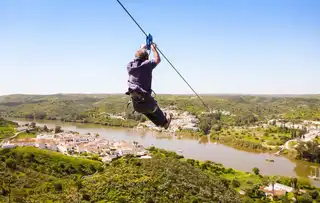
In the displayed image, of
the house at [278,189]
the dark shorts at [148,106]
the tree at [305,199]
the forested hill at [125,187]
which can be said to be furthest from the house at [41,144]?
the dark shorts at [148,106]

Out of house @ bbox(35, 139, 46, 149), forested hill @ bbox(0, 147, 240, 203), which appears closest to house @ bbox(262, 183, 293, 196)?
forested hill @ bbox(0, 147, 240, 203)

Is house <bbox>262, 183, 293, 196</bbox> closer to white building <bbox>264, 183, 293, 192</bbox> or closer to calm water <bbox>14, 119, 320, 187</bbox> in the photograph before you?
white building <bbox>264, 183, 293, 192</bbox>

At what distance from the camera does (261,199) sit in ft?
60.3

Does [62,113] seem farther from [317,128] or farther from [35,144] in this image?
[317,128]

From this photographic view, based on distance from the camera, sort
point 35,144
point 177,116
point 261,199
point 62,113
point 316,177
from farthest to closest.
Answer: point 62,113 → point 177,116 → point 35,144 → point 316,177 → point 261,199

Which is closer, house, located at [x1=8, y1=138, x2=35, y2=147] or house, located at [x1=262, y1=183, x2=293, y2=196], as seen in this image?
house, located at [x1=262, y1=183, x2=293, y2=196]

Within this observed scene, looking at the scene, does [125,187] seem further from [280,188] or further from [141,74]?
[141,74]

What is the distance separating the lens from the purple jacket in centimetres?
301

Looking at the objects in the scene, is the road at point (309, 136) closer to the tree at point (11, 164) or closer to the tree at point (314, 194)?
the tree at point (314, 194)

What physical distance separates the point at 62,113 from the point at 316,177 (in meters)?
59.9

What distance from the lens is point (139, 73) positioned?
304 centimetres

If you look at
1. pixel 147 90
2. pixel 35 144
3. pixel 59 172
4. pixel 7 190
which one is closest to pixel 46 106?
pixel 35 144

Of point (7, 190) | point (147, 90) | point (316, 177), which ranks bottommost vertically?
point (316, 177)

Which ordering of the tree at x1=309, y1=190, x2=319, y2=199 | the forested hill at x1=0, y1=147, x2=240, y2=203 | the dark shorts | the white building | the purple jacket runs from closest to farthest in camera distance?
1. the purple jacket
2. the dark shorts
3. the forested hill at x1=0, y1=147, x2=240, y2=203
4. the tree at x1=309, y1=190, x2=319, y2=199
5. the white building
